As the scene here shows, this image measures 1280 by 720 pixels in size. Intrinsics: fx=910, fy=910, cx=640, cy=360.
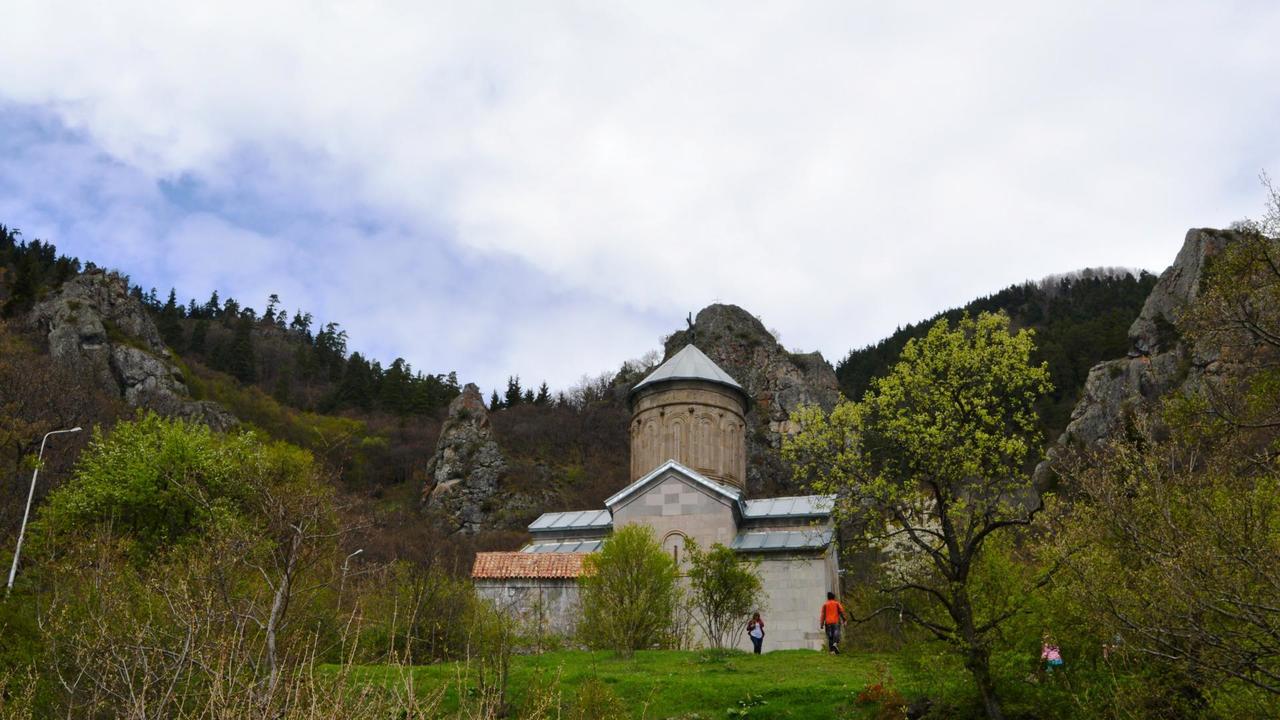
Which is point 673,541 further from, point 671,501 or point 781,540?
point 781,540

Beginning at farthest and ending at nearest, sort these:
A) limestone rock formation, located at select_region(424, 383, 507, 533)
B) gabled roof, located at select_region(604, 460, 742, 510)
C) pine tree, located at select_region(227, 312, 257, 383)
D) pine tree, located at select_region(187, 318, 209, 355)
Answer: pine tree, located at select_region(187, 318, 209, 355), pine tree, located at select_region(227, 312, 257, 383), limestone rock formation, located at select_region(424, 383, 507, 533), gabled roof, located at select_region(604, 460, 742, 510)

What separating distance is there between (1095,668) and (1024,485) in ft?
9.90

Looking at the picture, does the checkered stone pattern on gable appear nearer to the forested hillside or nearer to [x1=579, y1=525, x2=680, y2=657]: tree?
[x1=579, y1=525, x2=680, y2=657]: tree

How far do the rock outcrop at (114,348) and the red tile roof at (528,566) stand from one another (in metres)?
26.5

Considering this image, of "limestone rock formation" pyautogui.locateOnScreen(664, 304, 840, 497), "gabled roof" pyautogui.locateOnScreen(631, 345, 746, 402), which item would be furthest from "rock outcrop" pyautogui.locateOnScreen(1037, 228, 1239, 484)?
"gabled roof" pyautogui.locateOnScreen(631, 345, 746, 402)

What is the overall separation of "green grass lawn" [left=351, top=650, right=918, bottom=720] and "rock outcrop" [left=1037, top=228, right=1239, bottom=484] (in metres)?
26.7

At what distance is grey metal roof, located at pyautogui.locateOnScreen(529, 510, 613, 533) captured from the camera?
80.1 feet

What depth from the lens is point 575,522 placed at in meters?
25.0

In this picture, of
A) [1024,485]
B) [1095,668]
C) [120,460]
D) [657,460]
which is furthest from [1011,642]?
[120,460]

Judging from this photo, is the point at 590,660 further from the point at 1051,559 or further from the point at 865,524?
the point at 1051,559

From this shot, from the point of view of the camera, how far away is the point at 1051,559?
10.8 m

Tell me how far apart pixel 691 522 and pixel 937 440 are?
10.0 metres

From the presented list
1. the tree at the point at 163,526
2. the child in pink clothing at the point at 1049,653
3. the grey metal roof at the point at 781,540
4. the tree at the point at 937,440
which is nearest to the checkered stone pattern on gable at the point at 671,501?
the grey metal roof at the point at 781,540

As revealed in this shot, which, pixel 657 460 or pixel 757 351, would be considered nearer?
pixel 657 460
